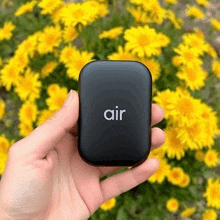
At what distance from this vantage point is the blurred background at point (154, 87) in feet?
4.92

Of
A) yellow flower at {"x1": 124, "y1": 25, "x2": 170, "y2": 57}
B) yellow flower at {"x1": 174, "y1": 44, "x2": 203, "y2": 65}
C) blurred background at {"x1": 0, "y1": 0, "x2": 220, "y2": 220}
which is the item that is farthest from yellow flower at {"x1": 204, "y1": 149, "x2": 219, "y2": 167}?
yellow flower at {"x1": 124, "y1": 25, "x2": 170, "y2": 57}

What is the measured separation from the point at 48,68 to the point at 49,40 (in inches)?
6.7

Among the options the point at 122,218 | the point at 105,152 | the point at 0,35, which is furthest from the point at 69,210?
the point at 0,35

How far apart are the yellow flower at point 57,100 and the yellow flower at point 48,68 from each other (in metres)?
0.16

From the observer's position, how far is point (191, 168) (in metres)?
1.74

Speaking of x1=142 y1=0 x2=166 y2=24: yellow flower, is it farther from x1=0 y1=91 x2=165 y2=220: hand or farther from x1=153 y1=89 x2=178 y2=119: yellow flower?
x1=0 y1=91 x2=165 y2=220: hand

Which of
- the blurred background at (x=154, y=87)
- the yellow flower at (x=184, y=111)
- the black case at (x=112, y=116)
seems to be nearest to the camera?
the black case at (x=112, y=116)

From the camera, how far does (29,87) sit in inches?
64.3

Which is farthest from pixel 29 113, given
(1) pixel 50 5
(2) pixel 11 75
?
(1) pixel 50 5

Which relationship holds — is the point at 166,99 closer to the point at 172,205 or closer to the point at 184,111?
the point at 184,111

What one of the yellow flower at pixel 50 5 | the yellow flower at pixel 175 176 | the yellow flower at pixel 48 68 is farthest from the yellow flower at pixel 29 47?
the yellow flower at pixel 175 176

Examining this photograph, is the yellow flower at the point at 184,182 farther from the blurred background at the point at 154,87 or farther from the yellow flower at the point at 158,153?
the yellow flower at the point at 158,153

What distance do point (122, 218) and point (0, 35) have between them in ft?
4.73

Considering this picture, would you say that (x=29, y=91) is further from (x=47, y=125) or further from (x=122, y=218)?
(x=122, y=218)
